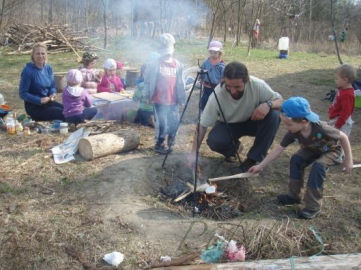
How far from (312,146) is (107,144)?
256 cm

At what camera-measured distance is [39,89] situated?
238 inches

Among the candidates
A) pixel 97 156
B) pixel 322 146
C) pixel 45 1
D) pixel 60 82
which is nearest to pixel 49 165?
pixel 97 156

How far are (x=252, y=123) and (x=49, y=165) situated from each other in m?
2.61

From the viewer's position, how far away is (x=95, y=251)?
10.0 ft

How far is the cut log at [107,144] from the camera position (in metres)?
4.79

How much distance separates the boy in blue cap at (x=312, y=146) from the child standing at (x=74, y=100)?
3457 millimetres

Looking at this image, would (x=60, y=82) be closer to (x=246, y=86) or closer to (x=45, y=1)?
(x=246, y=86)

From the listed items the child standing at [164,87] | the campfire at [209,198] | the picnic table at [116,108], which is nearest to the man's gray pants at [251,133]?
the campfire at [209,198]

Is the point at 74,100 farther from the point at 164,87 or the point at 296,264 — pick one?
the point at 296,264

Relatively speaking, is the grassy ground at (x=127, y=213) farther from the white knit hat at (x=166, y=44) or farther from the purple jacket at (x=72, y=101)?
the white knit hat at (x=166, y=44)

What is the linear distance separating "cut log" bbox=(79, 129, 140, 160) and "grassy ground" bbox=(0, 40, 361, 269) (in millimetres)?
107

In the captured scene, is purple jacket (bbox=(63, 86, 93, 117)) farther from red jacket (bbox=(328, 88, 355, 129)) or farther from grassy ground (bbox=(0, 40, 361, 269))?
red jacket (bbox=(328, 88, 355, 129))

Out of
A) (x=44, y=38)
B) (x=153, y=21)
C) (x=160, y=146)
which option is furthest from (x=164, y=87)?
(x=153, y=21)

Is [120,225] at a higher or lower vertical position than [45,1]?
lower
